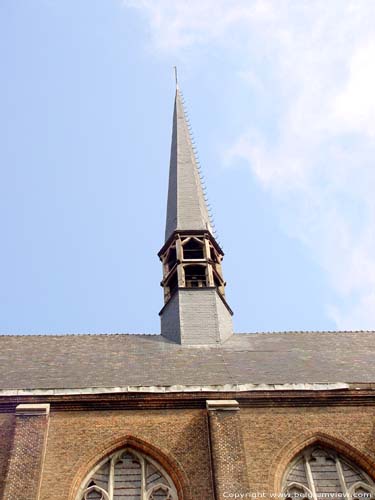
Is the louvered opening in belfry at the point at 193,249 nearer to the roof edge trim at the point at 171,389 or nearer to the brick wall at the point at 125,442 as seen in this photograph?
the roof edge trim at the point at 171,389

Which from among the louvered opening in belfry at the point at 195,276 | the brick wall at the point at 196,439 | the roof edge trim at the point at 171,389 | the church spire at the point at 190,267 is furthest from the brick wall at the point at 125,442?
the louvered opening in belfry at the point at 195,276

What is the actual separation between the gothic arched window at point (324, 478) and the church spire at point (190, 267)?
5.34m

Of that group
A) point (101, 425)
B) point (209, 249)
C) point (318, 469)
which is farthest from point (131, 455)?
point (209, 249)

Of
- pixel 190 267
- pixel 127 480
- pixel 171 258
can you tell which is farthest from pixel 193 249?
pixel 127 480

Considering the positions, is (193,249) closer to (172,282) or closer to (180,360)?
(172,282)

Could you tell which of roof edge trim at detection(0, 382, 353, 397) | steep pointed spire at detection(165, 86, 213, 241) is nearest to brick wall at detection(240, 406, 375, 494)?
roof edge trim at detection(0, 382, 353, 397)

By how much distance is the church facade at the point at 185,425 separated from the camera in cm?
1482

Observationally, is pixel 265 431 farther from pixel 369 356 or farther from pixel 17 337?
pixel 17 337

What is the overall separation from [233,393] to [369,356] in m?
5.04

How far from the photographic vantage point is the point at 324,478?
15312mm

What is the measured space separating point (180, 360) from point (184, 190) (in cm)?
945

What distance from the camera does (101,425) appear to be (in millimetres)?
15812

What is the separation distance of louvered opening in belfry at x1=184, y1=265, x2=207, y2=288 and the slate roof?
258 cm

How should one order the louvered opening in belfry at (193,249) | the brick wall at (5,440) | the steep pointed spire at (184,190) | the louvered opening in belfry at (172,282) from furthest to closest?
the steep pointed spire at (184,190) → the louvered opening in belfry at (193,249) → the louvered opening in belfry at (172,282) → the brick wall at (5,440)
